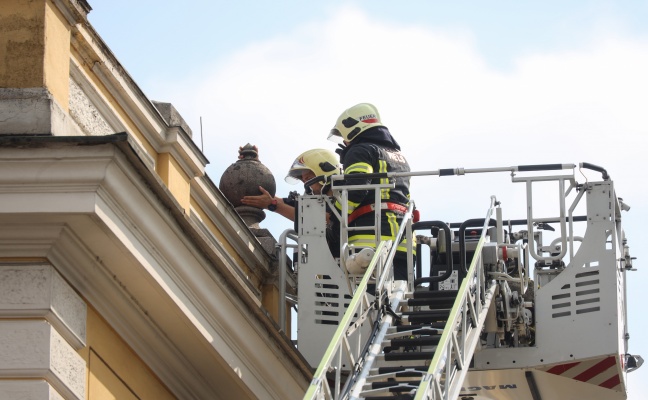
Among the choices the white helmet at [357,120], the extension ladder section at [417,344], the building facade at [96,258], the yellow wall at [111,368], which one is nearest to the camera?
the building facade at [96,258]

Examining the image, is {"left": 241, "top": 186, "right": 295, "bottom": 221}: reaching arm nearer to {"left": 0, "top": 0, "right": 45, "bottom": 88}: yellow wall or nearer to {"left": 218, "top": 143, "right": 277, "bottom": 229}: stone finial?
{"left": 218, "top": 143, "right": 277, "bottom": 229}: stone finial

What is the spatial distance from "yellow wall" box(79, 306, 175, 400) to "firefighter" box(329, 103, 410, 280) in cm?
297

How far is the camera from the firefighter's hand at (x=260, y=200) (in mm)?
18234

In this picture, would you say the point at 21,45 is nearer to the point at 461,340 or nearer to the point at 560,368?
the point at 461,340

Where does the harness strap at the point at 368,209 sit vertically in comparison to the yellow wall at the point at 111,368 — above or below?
above

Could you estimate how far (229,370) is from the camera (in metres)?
14.2

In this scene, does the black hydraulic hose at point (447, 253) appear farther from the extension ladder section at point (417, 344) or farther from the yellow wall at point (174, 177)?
the yellow wall at point (174, 177)

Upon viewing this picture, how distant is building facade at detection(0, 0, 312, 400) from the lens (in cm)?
1223

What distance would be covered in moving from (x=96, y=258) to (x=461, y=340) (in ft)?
9.58

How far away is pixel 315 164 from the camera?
18469 millimetres

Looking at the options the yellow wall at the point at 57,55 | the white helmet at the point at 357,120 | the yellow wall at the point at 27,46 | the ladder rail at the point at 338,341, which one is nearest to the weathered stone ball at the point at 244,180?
the white helmet at the point at 357,120

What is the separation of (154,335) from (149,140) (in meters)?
2.02

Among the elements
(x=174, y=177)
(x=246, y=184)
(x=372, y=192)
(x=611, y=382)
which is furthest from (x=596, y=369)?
(x=246, y=184)

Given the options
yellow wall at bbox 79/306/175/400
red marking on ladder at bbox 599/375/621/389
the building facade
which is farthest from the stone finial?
yellow wall at bbox 79/306/175/400
